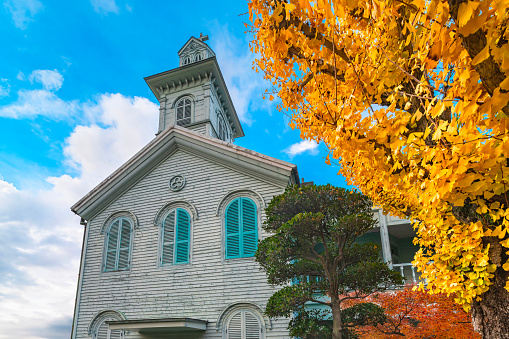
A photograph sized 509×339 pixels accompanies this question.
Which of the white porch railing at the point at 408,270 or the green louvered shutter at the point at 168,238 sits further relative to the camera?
the green louvered shutter at the point at 168,238

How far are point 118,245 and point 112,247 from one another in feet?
1.29

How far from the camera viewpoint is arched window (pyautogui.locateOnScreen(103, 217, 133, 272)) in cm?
1456

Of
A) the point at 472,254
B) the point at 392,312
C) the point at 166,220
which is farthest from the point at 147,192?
the point at 472,254

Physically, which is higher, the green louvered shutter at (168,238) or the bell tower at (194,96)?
the bell tower at (194,96)

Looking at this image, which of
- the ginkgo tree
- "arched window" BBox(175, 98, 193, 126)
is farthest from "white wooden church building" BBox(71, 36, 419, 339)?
the ginkgo tree

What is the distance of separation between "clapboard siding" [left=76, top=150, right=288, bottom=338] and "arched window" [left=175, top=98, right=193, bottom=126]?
5.40 m

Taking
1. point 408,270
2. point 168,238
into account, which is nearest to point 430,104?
point 168,238

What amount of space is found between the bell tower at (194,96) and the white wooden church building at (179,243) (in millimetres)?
4999

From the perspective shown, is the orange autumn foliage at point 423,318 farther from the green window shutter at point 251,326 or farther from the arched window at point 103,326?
the arched window at point 103,326

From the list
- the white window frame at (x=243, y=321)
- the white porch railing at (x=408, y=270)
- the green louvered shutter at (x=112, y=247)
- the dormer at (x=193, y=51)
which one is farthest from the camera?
the dormer at (x=193, y=51)

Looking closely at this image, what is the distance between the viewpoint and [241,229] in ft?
43.5

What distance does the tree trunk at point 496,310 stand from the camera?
423 centimetres

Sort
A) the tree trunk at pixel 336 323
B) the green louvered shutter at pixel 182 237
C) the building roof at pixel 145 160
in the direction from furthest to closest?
the building roof at pixel 145 160
the green louvered shutter at pixel 182 237
the tree trunk at pixel 336 323


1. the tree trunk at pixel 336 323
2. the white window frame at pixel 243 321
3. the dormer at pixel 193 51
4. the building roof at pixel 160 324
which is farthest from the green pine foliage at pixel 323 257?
the dormer at pixel 193 51
